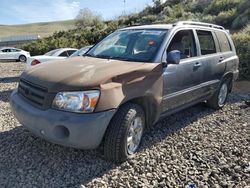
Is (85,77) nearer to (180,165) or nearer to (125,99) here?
(125,99)

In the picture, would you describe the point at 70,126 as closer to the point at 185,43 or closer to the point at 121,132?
the point at 121,132

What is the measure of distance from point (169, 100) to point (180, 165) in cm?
104

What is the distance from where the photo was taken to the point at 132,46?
4.74 meters

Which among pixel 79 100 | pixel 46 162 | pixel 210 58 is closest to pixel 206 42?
pixel 210 58

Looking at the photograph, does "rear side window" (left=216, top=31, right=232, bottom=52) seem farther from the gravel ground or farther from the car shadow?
the car shadow

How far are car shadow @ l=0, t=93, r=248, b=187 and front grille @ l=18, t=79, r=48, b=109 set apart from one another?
0.79 m

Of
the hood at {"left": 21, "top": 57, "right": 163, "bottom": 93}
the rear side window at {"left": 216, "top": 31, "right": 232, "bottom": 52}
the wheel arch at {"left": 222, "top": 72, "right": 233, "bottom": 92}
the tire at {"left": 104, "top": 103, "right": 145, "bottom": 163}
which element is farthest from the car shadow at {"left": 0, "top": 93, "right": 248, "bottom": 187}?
the rear side window at {"left": 216, "top": 31, "right": 232, "bottom": 52}

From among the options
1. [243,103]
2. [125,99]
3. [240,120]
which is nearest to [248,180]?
[125,99]

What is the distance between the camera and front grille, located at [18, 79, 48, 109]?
11.8 feet

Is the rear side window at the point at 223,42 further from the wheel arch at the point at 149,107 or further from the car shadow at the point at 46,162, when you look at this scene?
the wheel arch at the point at 149,107

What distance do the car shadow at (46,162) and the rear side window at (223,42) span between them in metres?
2.63

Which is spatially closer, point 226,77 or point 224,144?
point 224,144

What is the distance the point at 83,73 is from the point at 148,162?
1.48 metres

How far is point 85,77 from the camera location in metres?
3.63
